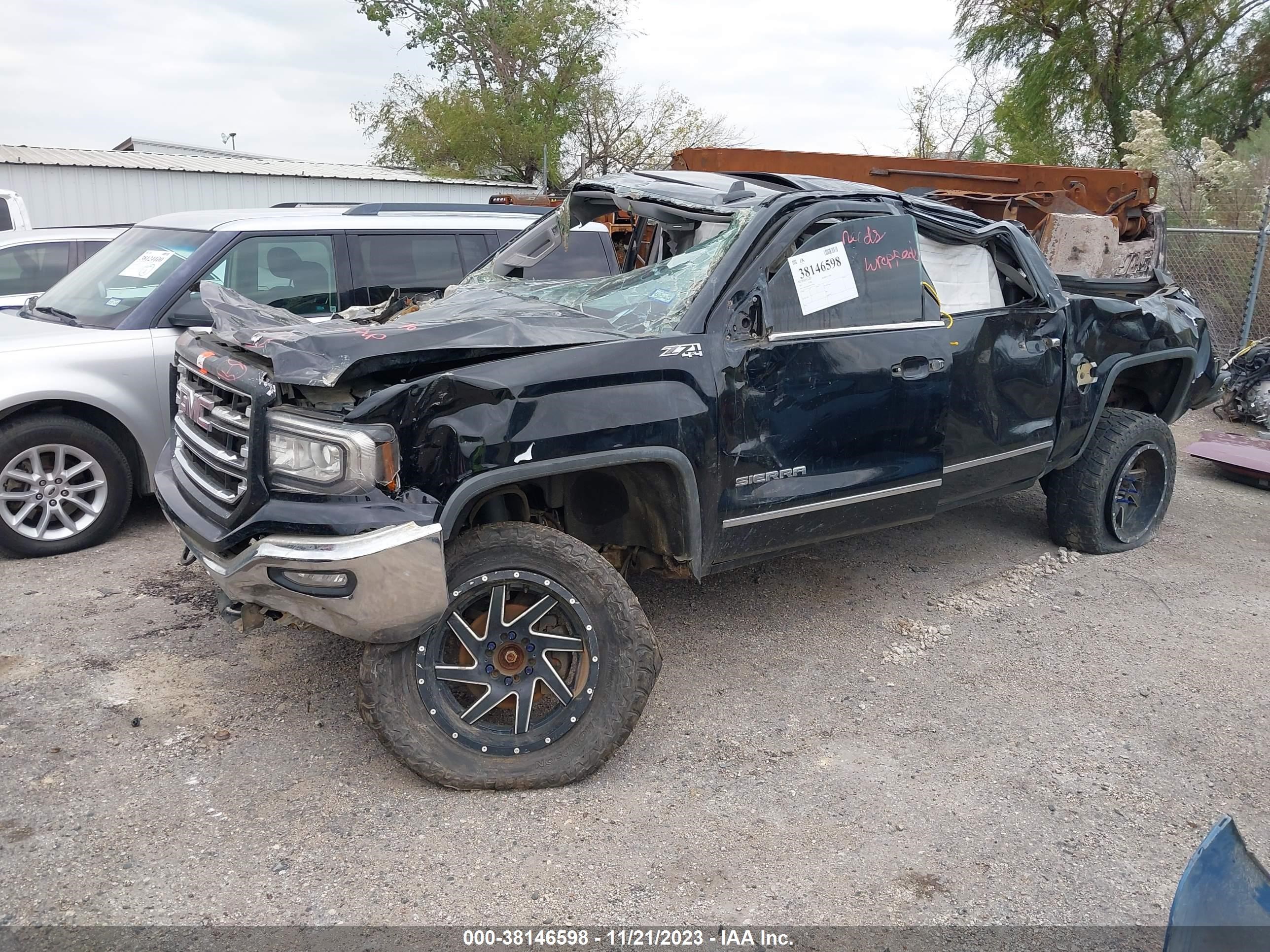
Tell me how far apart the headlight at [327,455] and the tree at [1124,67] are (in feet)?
61.0

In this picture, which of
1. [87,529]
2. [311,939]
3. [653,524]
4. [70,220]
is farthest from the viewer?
[70,220]

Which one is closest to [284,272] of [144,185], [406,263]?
[406,263]

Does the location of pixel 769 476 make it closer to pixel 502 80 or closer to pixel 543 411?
pixel 543 411

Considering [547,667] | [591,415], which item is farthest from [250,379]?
[547,667]

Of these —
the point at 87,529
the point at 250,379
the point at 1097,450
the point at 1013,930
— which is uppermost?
the point at 250,379

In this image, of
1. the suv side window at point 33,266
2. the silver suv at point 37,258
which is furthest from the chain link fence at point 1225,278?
the suv side window at point 33,266

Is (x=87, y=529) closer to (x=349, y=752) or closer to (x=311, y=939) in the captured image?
(x=349, y=752)

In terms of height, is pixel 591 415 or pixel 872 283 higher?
pixel 872 283

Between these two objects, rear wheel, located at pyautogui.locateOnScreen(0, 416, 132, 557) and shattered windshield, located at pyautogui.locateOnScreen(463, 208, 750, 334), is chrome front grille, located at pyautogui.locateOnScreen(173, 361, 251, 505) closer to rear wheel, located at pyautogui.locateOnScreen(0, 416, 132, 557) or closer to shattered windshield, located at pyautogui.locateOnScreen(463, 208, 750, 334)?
shattered windshield, located at pyautogui.locateOnScreen(463, 208, 750, 334)

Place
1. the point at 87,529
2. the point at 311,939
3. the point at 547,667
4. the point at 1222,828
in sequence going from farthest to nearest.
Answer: the point at 87,529 < the point at 547,667 < the point at 311,939 < the point at 1222,828

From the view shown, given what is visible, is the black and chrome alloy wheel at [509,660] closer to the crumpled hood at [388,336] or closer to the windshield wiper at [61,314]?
the crumpled hood at [388,336]

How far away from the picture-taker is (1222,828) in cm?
223

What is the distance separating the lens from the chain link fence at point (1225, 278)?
34.3 ft

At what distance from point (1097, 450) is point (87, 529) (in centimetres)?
545
